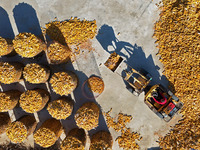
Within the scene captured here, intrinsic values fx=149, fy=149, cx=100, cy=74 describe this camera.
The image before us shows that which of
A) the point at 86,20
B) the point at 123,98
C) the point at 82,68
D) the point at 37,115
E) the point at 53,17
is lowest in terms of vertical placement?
the point at 123,98

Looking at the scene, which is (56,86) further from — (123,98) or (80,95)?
(123,98)

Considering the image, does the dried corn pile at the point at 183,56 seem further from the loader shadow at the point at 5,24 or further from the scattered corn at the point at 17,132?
the loader shadow at the point at 5,24

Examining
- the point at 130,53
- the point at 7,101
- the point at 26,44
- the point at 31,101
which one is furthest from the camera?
the point at 130,53

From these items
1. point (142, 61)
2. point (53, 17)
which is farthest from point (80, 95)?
point (53, 17)

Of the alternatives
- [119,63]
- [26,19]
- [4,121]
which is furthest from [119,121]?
[26,19]

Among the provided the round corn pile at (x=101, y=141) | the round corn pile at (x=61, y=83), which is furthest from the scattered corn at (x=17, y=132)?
the round corn pile at (x=101, y=141)

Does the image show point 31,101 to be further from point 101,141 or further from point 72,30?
point 72,30

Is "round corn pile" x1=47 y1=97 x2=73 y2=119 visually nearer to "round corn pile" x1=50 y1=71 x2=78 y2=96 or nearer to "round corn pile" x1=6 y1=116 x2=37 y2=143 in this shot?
"round corn pile" x1=50 y1=71 x2=78 y2=96
